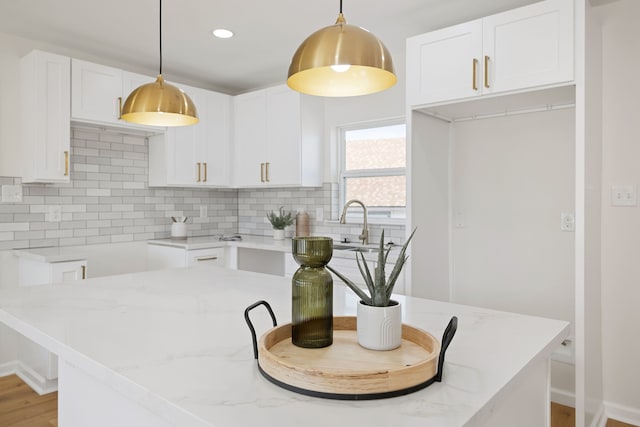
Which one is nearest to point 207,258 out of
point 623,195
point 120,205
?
point 120,205

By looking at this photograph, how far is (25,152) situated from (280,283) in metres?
2.39

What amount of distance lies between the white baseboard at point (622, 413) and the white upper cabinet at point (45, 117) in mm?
3888

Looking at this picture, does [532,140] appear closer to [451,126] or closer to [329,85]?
[451,126]

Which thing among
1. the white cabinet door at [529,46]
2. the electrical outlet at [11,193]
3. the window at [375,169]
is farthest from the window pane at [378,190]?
the electrical outlet at [11,193]

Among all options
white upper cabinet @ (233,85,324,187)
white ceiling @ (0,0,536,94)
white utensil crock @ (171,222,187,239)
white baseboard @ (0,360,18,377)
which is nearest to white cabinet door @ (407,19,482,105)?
white ceiling @ (0,0,536,94)

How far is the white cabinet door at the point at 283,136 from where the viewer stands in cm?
393

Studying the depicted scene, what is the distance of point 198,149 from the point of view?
4125 millimetres

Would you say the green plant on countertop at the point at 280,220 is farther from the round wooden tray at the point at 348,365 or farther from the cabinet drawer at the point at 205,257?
the round wooden tray at the point at 348,365

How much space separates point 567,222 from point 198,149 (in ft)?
10.0

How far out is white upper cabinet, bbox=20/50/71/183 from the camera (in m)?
3.11

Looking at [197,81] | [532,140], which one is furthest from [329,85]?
[197,81]

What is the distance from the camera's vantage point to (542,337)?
1194 mm

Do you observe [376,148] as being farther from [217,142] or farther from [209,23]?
[209,23]

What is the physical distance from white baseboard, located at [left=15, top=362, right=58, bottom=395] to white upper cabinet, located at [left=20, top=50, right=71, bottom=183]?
4.45ft
